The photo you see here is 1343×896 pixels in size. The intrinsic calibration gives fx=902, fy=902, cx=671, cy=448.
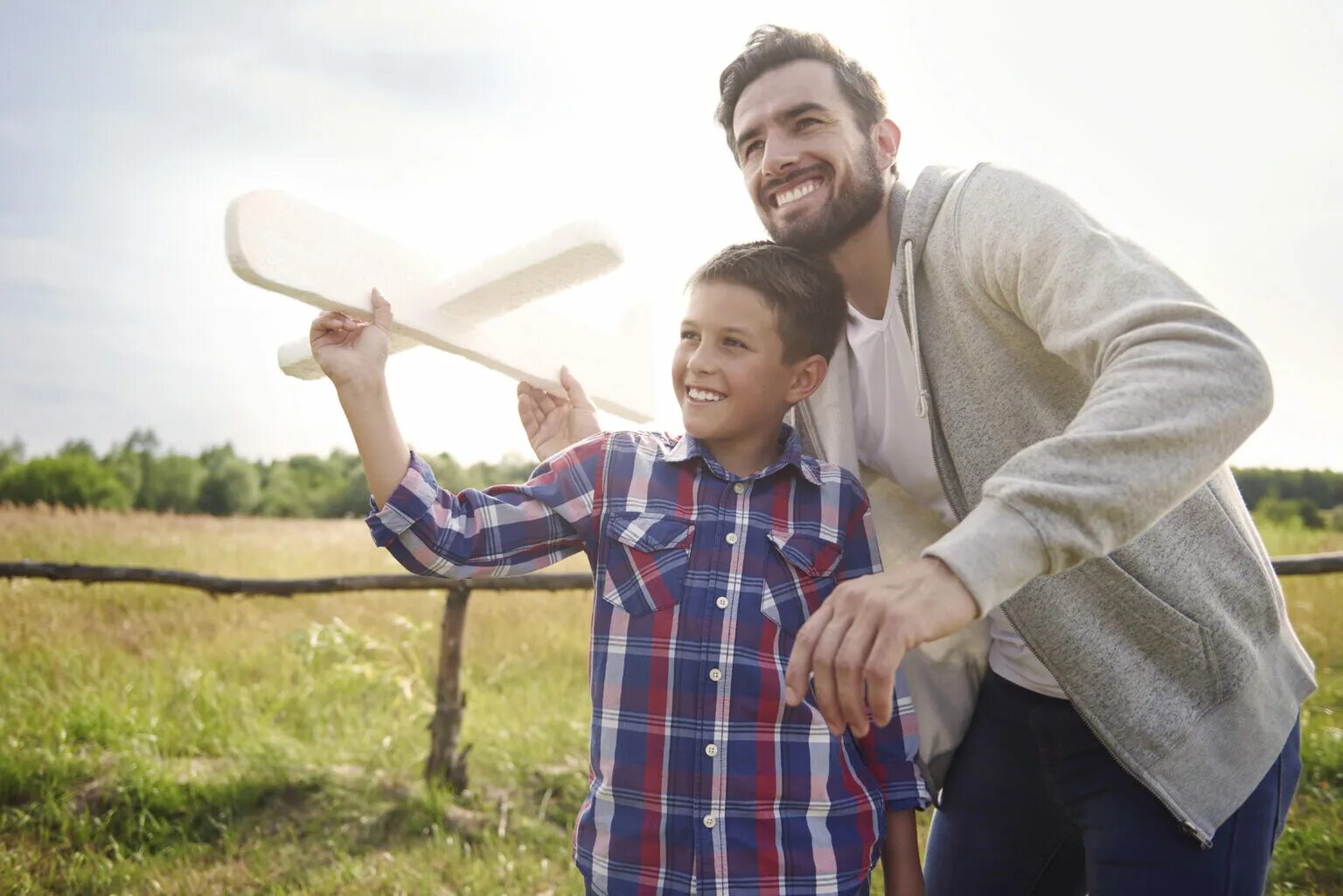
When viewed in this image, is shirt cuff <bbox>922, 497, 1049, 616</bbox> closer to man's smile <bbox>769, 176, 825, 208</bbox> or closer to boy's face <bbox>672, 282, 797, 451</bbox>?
boy's face <bbox>672, 282, 797, 451</bbox>

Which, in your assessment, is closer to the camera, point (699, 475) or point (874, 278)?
point (699, 475)

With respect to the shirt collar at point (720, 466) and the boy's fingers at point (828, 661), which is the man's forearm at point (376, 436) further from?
the boy's fingers at point (828, 661)

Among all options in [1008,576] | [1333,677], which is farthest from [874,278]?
[1333,677]

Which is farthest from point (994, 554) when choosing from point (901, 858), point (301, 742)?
point (301, 742)

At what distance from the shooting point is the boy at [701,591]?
4.50 ft

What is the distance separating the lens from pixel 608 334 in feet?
6.88

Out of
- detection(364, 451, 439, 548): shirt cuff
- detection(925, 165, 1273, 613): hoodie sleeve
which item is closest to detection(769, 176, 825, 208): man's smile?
detection(925, 165, 1273, 613): hoodie sleeve

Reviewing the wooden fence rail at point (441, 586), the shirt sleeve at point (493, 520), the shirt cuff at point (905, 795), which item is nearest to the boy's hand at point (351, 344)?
the shirt sleeve at point (493, 520)

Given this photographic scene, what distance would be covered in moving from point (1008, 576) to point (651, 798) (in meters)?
0.71

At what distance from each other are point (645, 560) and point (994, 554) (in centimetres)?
67

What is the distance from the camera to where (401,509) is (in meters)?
1.36

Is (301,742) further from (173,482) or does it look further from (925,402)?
(173,482)

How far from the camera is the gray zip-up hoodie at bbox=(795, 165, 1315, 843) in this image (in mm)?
970

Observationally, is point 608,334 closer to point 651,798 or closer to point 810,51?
point 810,51
